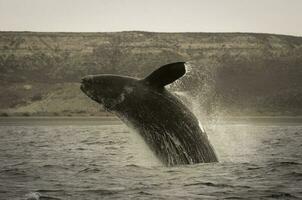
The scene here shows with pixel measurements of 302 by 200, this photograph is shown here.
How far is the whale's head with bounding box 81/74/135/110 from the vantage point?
1538 cm

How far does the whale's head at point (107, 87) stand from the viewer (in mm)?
15383

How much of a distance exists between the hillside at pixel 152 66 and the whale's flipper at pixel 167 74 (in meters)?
68.1

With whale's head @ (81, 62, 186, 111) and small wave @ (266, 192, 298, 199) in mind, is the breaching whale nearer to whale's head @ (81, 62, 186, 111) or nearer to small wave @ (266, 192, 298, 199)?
whale's head @ (81, 62, 186, 111)

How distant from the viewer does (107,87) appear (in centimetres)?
1544

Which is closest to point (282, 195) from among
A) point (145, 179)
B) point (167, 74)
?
point (167, 74)

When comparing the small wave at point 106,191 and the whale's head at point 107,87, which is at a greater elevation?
the whale's head at point 107,87

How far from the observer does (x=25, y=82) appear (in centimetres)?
10162

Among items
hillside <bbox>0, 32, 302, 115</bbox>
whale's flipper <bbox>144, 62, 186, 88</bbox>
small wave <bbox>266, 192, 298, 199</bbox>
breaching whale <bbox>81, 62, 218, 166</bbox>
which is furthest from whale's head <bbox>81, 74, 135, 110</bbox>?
hillside <bbox>0, 32, 302, 115</bbox>

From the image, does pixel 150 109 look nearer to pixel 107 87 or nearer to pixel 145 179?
pixel 107 87

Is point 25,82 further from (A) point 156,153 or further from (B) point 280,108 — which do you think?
(A) point 156,153

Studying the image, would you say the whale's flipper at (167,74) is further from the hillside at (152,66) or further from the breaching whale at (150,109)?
the hillside at (152,66)

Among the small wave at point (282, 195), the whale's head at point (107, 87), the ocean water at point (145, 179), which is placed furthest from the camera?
the whale's head at point (107, 87)

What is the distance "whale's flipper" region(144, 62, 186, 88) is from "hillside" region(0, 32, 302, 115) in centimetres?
6813

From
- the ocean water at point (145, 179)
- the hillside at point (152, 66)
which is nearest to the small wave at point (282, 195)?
the ocean water at point (145, 179)
